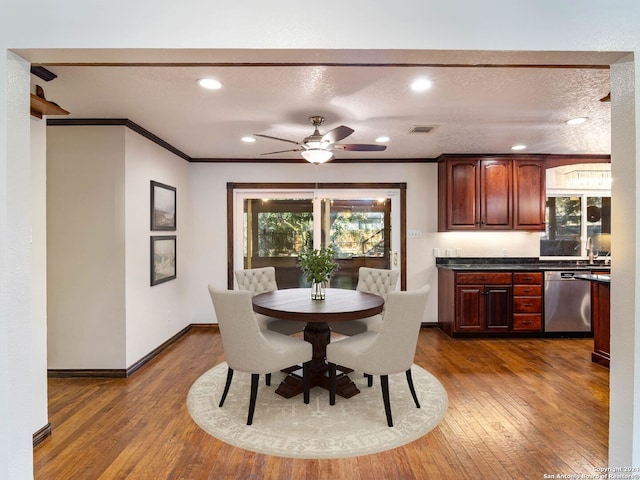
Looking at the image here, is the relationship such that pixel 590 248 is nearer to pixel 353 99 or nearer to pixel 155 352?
pixel 353 99

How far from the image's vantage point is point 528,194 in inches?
191

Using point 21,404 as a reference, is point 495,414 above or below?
below

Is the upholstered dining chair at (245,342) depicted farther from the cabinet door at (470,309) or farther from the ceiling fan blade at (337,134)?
the cabinet door at (470,309)

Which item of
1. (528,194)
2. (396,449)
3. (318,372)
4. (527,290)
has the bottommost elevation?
(396,449)

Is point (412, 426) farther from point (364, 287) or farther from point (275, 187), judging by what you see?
point (275, 187)

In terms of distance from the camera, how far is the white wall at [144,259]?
11.2 ft

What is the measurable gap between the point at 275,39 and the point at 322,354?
256 cm

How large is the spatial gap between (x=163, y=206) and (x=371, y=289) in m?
2.66

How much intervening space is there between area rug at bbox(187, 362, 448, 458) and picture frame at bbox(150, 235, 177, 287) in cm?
138

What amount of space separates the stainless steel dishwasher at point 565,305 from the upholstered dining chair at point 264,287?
3.38 m

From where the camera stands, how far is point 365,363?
2514 millimetres

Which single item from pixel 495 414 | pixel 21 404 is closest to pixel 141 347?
pixel 21 404

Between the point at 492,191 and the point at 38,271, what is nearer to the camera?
the point at 38,271

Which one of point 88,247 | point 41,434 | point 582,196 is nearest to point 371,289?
point 88,247
